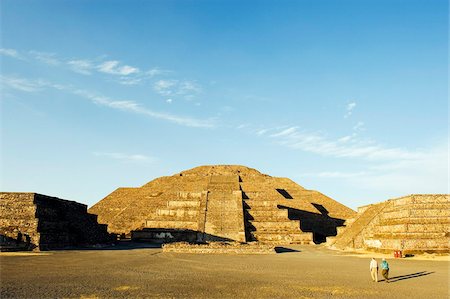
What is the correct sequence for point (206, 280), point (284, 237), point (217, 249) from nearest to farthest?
point (206, 280) < point (217, 249) < point (284, 237)

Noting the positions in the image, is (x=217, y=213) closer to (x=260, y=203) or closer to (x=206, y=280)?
(x=260, y=203)

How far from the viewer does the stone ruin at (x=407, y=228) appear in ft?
71.5

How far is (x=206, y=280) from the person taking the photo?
12.9m

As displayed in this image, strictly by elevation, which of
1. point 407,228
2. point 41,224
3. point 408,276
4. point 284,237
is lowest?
point 284,237

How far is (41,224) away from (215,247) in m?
11.5

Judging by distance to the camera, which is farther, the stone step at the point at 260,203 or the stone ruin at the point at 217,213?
the stone step at the point at 260,203

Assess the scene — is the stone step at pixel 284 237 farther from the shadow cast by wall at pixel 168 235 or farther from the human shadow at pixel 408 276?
the human shadow at pixel 408 276

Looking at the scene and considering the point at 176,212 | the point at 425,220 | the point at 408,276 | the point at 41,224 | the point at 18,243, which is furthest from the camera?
the point at 176,212

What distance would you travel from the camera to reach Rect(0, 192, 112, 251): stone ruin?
74.2 ft

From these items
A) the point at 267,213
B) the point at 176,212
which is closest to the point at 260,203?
the point at 267,213

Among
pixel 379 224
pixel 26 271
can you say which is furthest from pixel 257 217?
pixel 26 271

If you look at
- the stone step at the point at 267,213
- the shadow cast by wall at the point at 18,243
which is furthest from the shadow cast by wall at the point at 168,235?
the shadow cast by wall at the point at 18,243

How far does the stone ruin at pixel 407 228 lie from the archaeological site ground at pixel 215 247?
0.07 metres

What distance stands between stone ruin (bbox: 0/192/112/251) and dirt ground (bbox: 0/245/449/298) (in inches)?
185
